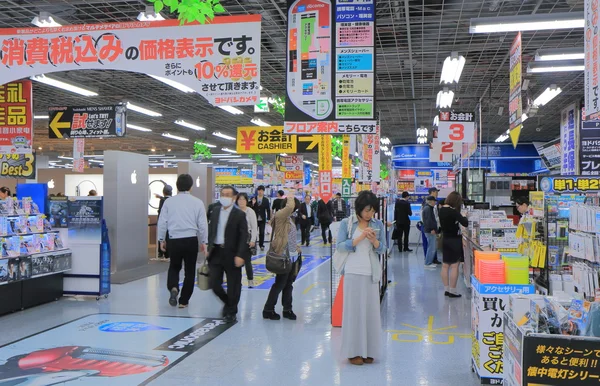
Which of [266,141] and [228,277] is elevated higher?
→ [266,141]

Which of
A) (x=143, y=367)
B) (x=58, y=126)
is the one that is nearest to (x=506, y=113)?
(x=58, y=126)

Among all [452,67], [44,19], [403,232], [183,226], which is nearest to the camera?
[183,226]

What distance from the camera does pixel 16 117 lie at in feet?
31.3

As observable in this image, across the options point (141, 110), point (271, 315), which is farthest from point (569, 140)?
point (141, 110)

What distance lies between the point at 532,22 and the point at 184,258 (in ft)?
18.0

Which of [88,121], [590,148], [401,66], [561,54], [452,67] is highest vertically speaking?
[401,66]

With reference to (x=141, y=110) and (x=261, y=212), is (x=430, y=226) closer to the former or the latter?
(x=261, y=212)

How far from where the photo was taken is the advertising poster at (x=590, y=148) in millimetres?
10758

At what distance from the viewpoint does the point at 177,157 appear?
112 feet

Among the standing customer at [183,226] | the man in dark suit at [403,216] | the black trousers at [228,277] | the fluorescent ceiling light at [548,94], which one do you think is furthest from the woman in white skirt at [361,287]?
the fluorescent ceiling light at [548,94]

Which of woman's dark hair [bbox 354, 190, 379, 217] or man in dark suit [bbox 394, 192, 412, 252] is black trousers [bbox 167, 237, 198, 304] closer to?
woman's dark hair [bbox 354, 190, 379, 217]

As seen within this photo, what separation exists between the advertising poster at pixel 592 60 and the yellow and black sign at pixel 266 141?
10174 millimetres

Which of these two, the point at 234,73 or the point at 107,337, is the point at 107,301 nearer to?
the point at 107,337

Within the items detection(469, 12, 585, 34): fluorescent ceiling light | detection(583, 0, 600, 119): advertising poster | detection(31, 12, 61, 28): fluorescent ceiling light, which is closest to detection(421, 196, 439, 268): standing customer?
detection(469, 12, 585, 34): fluorescent ceiling light
